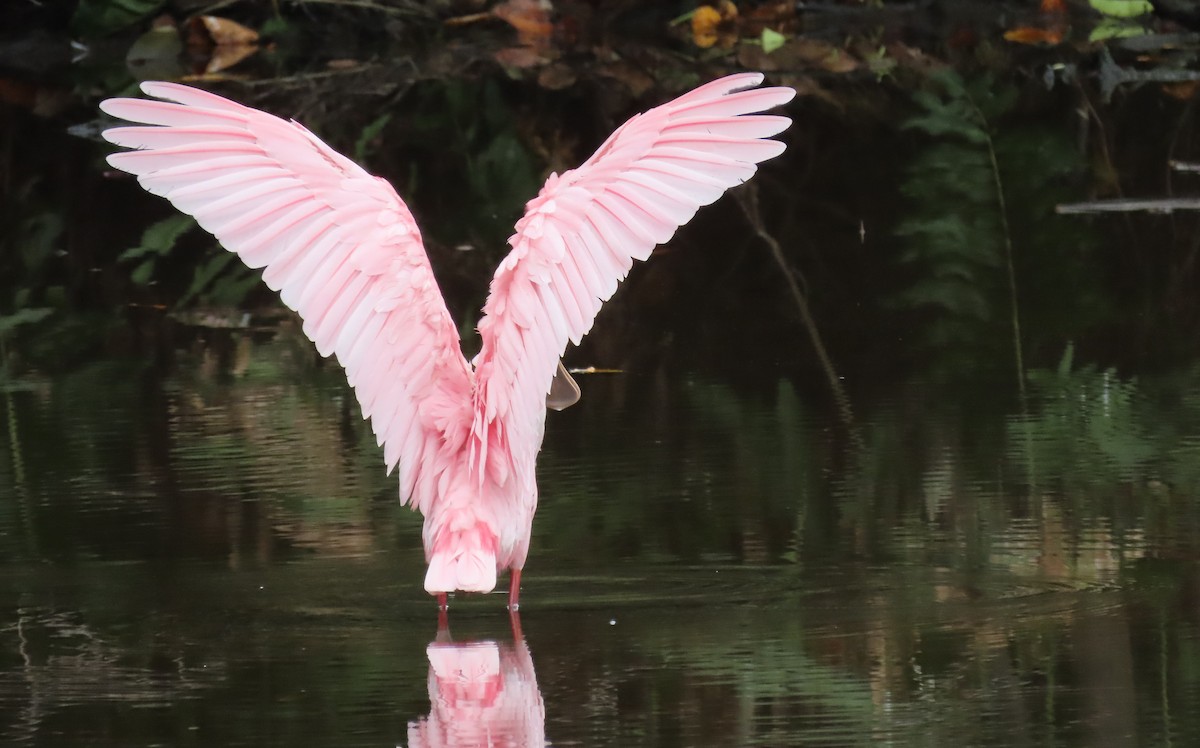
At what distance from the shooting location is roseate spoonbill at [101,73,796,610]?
19.7 feet

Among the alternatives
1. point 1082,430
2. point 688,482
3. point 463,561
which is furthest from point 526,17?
point 463,561

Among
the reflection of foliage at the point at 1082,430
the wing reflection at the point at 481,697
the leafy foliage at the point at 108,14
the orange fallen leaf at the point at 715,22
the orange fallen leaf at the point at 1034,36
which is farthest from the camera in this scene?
the leafy foliage at the point at 108,14

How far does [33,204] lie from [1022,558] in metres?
9.29

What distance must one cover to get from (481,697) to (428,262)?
135cm

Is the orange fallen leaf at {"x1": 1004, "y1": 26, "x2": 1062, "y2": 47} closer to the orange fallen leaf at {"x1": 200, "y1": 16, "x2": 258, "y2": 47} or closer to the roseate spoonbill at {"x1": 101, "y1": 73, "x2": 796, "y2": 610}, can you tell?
the orange fallen leaf at {"x1": 200, "y1": 16, "x2": 258, "y2": 47}

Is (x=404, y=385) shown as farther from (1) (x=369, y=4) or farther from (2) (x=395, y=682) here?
(1) (x=369, y=4)

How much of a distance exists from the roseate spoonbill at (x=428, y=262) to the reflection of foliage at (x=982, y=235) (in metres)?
2.81

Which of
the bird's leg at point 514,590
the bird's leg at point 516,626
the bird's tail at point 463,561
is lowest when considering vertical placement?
the bird's leg at point 516,626

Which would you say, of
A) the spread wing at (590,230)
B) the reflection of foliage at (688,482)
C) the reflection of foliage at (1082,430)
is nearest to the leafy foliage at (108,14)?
the reflection of foliage at (688,482)

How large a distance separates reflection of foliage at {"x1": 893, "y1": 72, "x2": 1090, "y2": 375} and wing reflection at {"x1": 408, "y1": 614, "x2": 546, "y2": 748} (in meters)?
3.48

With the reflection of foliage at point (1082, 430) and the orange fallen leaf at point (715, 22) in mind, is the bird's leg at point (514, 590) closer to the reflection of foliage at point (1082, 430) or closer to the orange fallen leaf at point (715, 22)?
the reflection of foliage at point (1082, 430)

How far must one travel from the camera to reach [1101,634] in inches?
220

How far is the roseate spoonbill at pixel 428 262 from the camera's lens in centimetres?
600

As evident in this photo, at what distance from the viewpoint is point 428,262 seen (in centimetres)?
618
